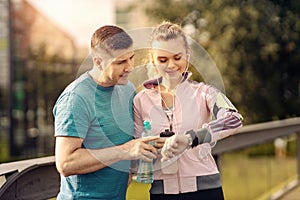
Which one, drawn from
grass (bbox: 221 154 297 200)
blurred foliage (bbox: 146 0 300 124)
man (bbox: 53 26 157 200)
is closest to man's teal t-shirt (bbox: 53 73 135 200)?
man (bbox: 53 26 157 200)

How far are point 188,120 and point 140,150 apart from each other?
266 millimetres

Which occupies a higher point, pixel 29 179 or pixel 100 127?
pixel 100 127

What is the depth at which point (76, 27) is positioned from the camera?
33.9 meters

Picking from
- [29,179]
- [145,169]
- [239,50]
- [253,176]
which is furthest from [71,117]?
[239,50]

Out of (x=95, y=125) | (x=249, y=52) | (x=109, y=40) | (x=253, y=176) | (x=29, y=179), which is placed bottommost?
(x=253, y=176)

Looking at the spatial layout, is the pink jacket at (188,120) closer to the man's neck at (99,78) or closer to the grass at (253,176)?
the man's neck at (99,78)

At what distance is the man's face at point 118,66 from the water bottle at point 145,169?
201 mm

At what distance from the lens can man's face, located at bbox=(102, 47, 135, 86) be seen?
2916mm

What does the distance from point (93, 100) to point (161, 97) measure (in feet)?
0.89

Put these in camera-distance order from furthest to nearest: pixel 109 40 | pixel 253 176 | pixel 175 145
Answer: pixel 253 176 → pixel 109 40 → pixel 175 145

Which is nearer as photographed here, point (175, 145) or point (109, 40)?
point (175, 145)

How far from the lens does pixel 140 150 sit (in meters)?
2.83

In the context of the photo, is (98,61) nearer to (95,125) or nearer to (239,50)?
(95,125)

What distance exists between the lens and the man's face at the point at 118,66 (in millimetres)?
2916
